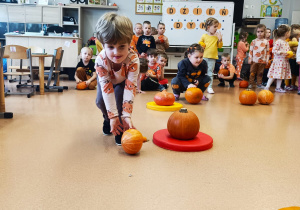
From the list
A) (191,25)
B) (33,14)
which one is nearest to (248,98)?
(191,25)

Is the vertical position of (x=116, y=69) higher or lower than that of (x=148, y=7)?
lower

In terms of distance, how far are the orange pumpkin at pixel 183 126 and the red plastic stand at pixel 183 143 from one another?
45 millimetres

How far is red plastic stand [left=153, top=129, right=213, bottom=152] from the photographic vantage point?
2111 millimetres

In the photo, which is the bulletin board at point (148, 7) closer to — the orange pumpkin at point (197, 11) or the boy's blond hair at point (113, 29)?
the orange pumpkin at point (197, 11)

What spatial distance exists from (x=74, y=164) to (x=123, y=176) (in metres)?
0.37

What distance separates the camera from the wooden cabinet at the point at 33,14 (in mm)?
7719

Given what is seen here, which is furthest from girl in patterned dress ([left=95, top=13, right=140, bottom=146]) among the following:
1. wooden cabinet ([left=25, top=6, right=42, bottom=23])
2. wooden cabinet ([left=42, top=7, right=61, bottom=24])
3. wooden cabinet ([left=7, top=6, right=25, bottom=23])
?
wooden cabinet ([left=7, top=6, right=25, bottom=23])

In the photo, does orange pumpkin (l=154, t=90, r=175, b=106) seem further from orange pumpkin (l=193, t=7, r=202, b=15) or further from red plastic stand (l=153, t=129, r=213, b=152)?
orange pumpkin (l=193, t=7, r=202, b=15)

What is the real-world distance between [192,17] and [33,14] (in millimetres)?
4239

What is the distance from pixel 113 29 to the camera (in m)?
1.72

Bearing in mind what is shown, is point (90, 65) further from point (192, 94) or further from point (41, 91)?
point (192, 94)

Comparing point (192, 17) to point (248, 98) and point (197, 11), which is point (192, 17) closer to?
point (197, 11)

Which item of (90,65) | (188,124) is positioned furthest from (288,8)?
(188,124)

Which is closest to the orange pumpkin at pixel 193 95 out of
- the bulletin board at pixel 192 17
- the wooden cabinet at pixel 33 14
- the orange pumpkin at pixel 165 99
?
the orange pumpkin at pixel 165 99
